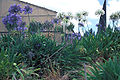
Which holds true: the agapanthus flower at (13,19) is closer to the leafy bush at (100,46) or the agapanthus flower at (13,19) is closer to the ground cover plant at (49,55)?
the ground cover plant at (49,55)

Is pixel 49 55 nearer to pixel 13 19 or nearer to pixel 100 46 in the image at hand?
pixel 13 19

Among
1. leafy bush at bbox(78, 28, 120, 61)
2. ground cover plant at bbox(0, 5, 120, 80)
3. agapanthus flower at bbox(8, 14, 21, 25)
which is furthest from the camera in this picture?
leafy bush at bbox(78, 28, 120, 61)

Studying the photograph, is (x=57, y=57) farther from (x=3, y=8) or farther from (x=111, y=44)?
(x=3, y=8)

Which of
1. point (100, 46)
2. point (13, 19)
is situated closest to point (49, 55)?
point (13, 19)

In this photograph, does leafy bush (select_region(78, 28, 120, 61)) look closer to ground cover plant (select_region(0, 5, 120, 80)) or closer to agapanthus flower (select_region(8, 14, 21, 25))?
ground cover plant (select_region(0, 5, 120, 80))

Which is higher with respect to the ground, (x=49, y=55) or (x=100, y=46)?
(x=100, y=46)

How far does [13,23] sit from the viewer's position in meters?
3.93

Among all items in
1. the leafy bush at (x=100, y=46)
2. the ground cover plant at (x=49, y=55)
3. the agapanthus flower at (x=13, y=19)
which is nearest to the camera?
the ground cover plant at (x=49, y=55)

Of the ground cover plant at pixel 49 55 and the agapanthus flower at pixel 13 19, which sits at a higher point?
the agapanthus flower at pixel 13 19

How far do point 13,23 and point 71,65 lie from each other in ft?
5.19

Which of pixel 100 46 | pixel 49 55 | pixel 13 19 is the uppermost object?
pixel 13 19

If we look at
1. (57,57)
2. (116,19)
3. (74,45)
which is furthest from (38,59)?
(116,19)

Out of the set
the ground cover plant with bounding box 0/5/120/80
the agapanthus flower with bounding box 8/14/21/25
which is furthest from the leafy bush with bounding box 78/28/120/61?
the agapanthus flower with bounding box 8/14/21/25

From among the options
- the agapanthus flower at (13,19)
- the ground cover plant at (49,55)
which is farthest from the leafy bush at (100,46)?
the agapanthus flower at (13,19)
